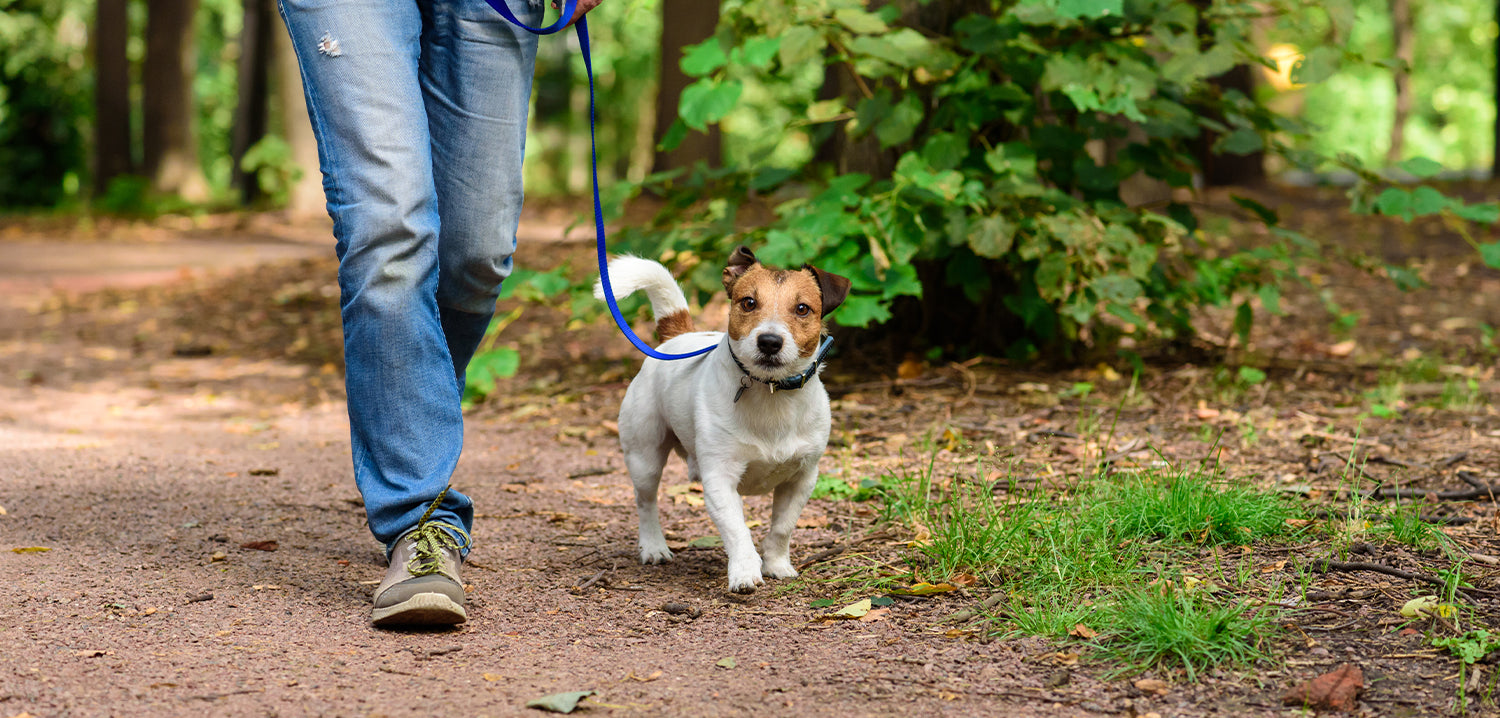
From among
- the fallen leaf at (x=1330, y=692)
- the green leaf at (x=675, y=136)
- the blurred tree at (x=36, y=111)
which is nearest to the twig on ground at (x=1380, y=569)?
the fallen leaf at (x=1330, y=692)

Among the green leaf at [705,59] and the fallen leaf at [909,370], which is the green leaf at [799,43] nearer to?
the green leaf at [705,59]

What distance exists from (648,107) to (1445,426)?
82.2ft

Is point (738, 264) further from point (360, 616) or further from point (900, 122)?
point (900, 122)

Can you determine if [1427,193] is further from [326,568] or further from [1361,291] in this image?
[326,568]

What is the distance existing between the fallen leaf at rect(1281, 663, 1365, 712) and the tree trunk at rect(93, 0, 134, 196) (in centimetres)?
2310

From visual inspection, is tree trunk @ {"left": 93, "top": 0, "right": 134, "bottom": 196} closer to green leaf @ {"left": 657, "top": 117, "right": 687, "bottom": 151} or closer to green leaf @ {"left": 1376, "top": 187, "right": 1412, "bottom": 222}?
green leaf @ {"left": 657, "top": 117, "right": 687, "bottom": 151}

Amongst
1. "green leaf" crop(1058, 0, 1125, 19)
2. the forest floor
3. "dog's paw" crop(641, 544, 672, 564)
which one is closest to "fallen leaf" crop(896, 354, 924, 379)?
the forest floor

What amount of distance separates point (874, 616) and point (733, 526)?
428 mm

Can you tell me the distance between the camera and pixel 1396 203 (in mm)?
5262

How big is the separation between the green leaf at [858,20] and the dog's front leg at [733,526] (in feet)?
7.55

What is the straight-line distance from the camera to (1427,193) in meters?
5.19

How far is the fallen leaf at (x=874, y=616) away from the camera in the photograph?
9.97 ft

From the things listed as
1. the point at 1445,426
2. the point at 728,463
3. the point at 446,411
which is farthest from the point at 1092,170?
the point at 446,411

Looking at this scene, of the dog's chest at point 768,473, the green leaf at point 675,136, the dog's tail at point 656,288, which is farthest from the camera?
the green leaf at point 675,136
